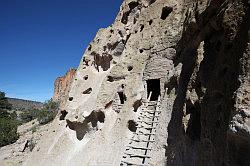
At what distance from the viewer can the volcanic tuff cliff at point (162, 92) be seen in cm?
536

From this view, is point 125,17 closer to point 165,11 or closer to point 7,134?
point 165,11

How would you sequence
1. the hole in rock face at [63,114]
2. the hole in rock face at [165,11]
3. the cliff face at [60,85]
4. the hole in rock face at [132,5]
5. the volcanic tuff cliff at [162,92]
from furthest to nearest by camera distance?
the cliff face at [60,85], the hole in rock face at [132,5], the hole in rock face at [63,114], the hole in rock face at [165,11], the volcanic tuff cliff at [162,92]

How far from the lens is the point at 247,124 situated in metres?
4.30

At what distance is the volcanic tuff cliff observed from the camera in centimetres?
536

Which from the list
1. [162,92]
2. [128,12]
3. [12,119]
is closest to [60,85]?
[12,119]

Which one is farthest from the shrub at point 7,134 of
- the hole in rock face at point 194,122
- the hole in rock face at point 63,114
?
the hole in rock face at point 194,122

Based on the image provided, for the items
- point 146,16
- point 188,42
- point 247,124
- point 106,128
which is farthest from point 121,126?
point 247,124

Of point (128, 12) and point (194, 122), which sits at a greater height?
point (128, 12)

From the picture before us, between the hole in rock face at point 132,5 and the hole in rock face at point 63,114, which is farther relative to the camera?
the hole in rock face at point 132,5

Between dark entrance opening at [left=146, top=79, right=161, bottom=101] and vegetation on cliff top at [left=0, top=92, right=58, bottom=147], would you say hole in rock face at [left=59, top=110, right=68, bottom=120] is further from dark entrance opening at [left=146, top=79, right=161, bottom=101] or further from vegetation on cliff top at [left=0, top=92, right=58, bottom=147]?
vegetation on cliff top at [left=0, top=92, right=58, bottom=147]

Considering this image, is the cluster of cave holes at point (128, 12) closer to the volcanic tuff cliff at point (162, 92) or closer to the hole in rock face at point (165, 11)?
the volcanic tuff cliff at point (162, 92)

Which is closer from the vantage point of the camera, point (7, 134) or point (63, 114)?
point (63, 114)

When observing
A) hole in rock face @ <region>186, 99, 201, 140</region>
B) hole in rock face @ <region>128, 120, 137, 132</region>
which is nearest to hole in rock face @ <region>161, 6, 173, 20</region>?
hole in rock face @ <region>128, 120, 137, 132</region>

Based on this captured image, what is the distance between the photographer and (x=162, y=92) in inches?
407
